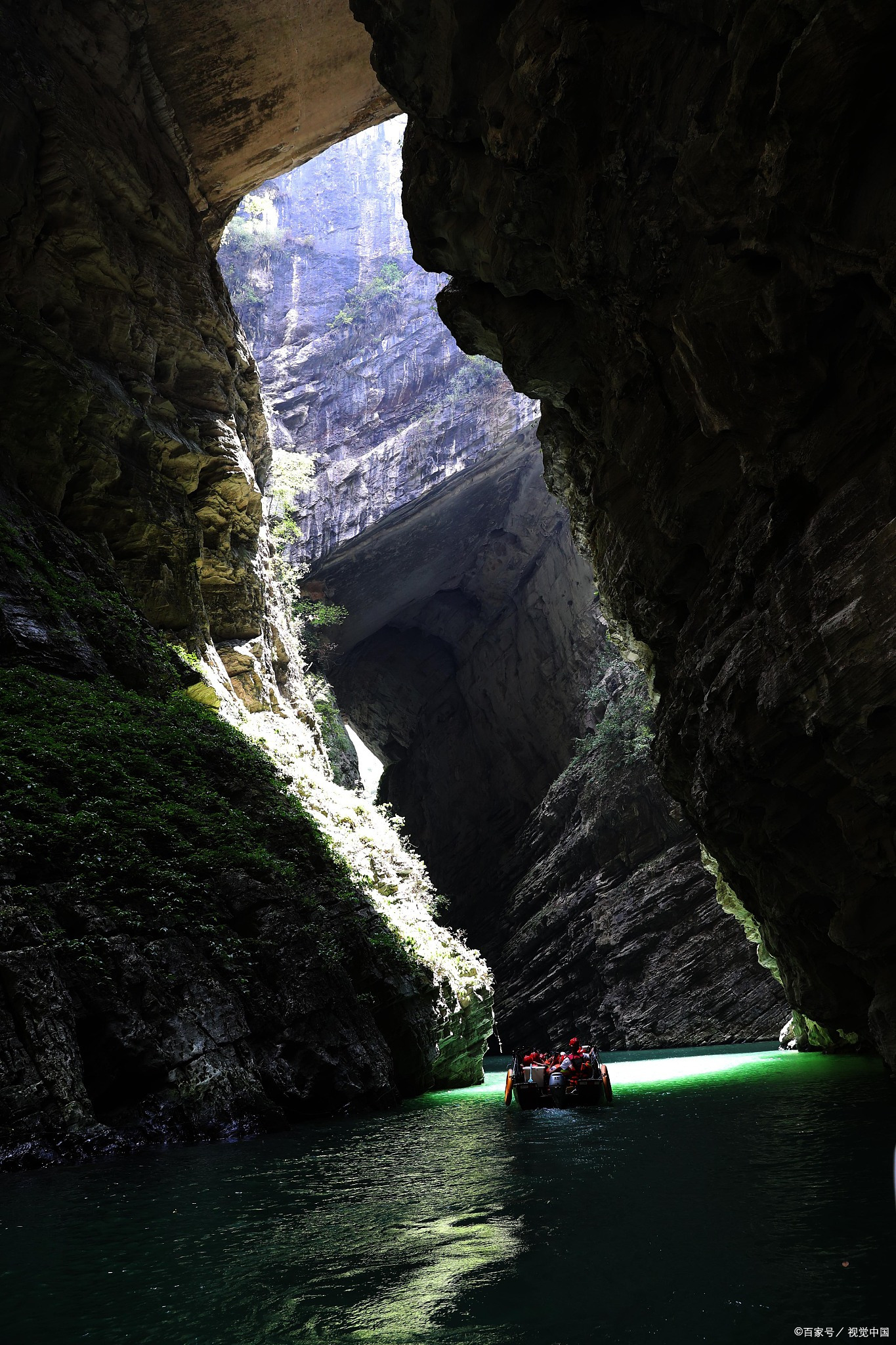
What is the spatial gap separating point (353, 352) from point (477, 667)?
1798 cm

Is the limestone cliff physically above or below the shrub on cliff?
below

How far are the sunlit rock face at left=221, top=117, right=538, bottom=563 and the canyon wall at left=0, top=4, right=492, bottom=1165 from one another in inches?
513

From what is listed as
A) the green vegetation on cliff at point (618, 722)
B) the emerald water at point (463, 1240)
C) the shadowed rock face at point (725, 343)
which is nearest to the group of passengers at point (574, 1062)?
the shadowed rock face at point (725, 343)

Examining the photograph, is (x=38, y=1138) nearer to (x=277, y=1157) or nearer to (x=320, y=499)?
(x=277, y=1157)

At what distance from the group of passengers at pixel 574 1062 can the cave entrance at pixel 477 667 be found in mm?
13046

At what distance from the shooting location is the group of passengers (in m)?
13.3

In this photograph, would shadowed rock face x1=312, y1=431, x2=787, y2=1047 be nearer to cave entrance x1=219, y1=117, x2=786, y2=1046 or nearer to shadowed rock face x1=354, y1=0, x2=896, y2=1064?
cave entrance x1=219, y1=117, x2=786, y2=1046

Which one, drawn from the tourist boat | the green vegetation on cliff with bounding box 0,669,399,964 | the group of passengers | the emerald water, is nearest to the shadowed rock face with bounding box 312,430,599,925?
the group of passengers

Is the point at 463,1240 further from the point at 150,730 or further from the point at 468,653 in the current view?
the point at 468,653

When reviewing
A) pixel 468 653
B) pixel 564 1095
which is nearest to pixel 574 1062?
pixel 564 1095

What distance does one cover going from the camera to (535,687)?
128 ft

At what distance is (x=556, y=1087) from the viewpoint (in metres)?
13.2

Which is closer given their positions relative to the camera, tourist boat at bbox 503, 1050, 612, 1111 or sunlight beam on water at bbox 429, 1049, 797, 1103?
tourist boat at bbox 503, 1050, 612, 1111

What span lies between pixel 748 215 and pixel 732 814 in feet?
23.4
